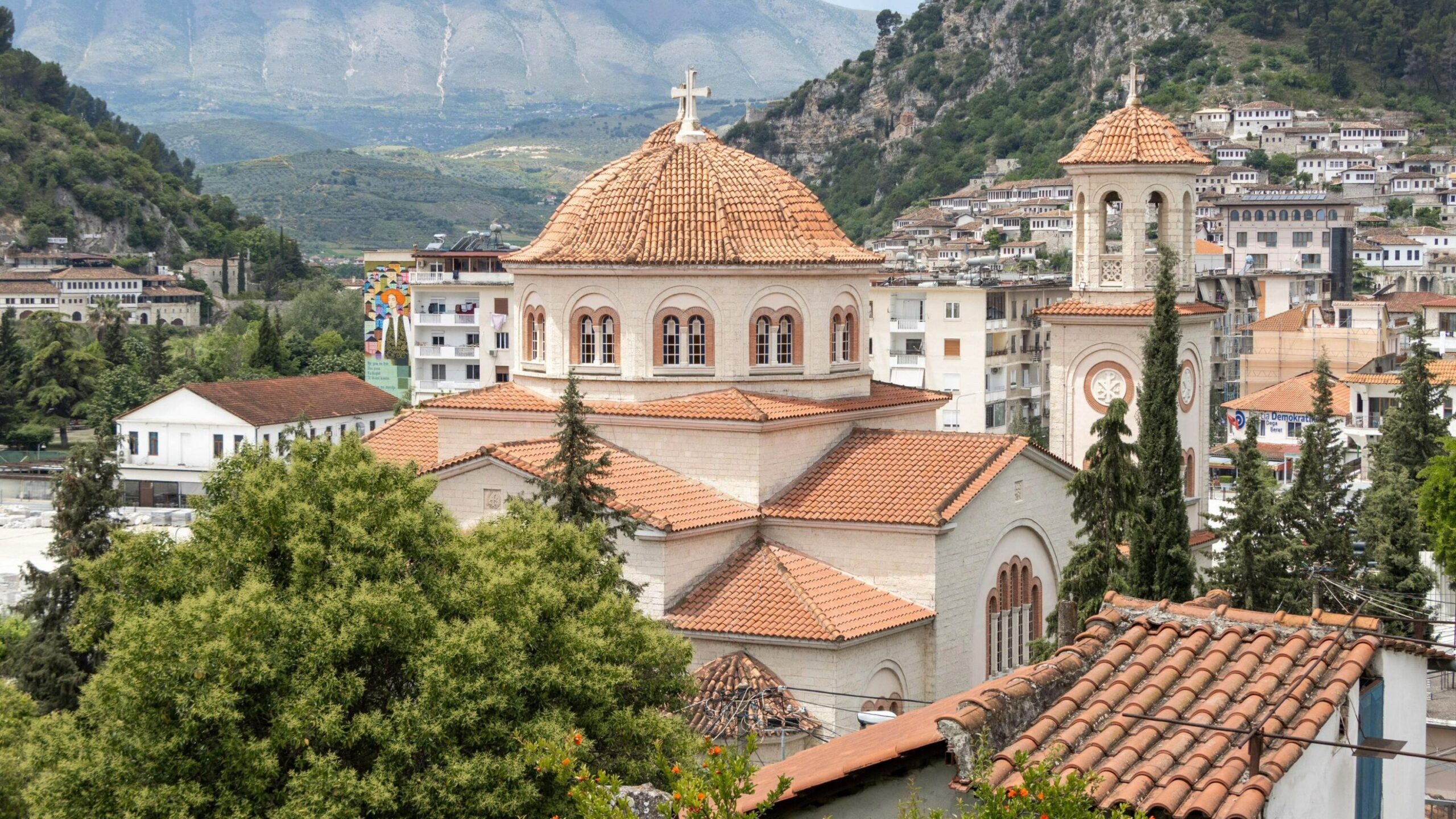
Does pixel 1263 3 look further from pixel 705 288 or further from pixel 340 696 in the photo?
pixel 340 696

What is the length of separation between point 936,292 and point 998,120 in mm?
108516

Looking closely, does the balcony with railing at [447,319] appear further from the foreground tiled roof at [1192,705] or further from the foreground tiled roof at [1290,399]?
the foreground tiled roof at [1192,705]

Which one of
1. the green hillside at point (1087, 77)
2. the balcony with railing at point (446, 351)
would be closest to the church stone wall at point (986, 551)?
the balcony with railing at point (446, 351)

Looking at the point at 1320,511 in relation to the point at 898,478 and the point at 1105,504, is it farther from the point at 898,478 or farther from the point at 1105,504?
the point at 898,478

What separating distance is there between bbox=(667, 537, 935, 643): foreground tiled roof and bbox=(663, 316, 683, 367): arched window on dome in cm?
347

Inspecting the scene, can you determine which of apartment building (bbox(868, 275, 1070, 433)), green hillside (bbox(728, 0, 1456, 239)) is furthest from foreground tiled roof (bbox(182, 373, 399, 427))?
green hillside (bbox(728, 0, 1456, 239))

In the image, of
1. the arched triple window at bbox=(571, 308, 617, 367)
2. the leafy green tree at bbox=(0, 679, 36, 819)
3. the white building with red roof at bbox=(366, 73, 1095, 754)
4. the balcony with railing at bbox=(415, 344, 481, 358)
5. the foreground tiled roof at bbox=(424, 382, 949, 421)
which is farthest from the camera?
the balcony with railing at bbox=(415, 344, 481, 358)

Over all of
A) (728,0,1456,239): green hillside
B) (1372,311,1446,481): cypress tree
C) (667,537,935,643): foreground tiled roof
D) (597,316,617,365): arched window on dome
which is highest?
(728,0,1456,239): green hillside

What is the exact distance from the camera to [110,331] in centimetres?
9956

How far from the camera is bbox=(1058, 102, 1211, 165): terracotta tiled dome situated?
3519 cm

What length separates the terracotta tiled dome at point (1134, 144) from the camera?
35188 millimetres

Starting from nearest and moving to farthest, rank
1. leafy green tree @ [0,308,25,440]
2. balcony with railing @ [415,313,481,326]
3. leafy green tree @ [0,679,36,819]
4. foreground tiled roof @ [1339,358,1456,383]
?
1. leafy green tree @ [0,679,36,819]
2. foreground tiled roof @ [1339,358,1456,383]
3. balcony with railing @ [415,313,481,326]
4. leafy green tree @ [0,308,25,440]

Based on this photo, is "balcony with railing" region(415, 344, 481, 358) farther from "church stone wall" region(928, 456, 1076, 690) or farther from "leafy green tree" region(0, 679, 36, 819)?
"leafy green tree" region(0, 679, 36, 819)

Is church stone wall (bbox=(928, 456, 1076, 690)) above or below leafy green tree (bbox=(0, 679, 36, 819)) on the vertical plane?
above
